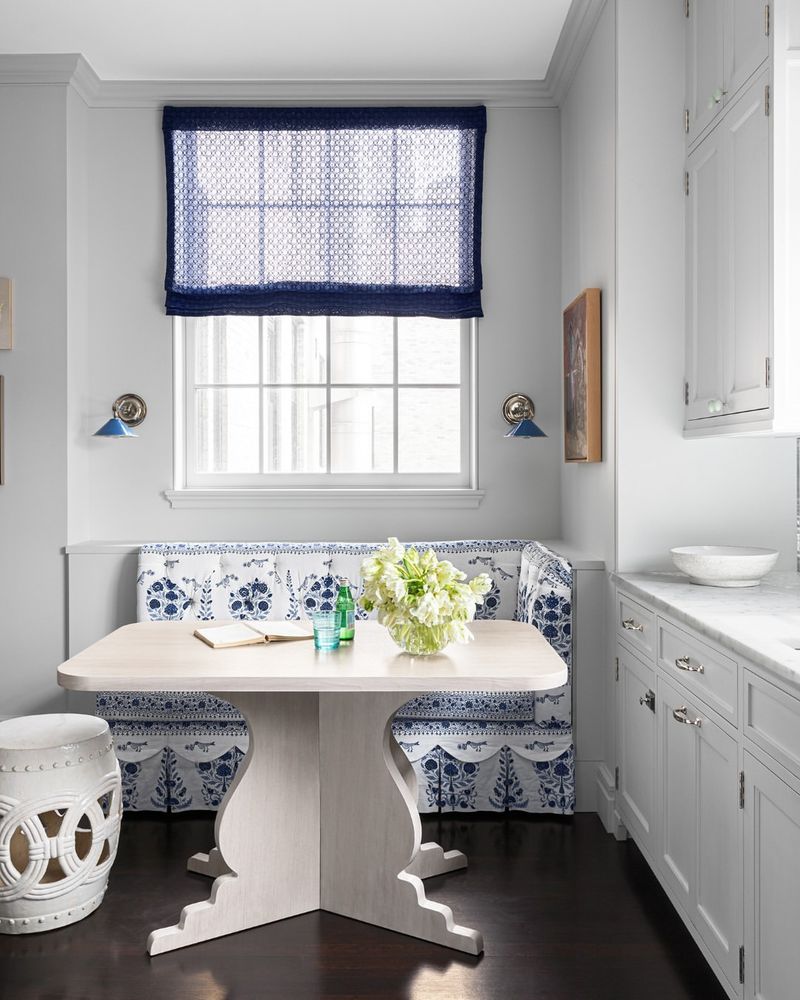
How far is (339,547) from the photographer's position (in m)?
3.55

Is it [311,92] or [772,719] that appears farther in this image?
[311,92]

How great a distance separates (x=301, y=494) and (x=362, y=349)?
0.73 m

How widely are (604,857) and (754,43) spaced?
2.40 m

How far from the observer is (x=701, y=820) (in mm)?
2098

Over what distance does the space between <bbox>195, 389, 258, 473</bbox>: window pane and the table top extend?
1.70 meters

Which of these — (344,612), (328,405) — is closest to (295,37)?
(328,405)

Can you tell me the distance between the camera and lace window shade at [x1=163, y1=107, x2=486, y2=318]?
386 cm

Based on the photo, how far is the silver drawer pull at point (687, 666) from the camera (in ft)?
6.84

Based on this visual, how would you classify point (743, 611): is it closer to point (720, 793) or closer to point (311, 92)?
point (720, 793)

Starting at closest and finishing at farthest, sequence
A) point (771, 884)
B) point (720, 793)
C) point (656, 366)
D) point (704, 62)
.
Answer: point (771, 884), point (720, 793), point (704, 62), point (656, 366)

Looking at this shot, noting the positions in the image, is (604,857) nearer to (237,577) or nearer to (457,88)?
(237,577)

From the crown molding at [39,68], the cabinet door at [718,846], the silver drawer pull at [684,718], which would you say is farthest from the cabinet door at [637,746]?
the crown molding at [39,68]

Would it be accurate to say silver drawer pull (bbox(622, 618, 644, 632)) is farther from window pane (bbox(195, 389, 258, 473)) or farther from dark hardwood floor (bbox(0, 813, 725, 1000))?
window pane (bbox(195, 389, 258, 473))

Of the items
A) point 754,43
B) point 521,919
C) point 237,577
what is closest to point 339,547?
point 237,577
